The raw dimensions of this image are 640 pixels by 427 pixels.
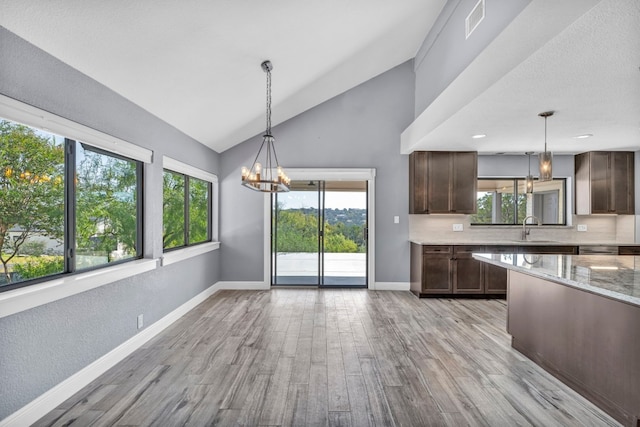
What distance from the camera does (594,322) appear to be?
7.74ft

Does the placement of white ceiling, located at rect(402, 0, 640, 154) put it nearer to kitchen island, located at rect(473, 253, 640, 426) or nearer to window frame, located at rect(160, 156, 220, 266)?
kitchen island, located at rect(473, 253, 640, 426)

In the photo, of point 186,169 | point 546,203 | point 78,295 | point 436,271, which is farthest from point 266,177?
point 546,203

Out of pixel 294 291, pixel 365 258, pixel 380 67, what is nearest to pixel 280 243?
pixel 294 291

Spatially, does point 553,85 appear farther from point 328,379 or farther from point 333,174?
point 333,174

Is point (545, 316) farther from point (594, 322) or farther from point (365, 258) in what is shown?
point (365, 258)

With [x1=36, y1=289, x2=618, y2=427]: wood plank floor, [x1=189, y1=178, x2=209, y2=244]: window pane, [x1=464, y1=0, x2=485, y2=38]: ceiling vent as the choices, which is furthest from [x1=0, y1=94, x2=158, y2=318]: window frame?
[x1=464, y1=0, x2=485, y2=38]: ceiling vent

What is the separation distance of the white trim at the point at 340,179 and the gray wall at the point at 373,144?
92mm

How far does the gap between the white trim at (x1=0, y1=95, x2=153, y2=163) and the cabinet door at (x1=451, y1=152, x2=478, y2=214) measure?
15.1 feet

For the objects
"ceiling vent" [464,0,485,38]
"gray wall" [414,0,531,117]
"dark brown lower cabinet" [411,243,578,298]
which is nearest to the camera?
"gray wall" [414,0,531,117]

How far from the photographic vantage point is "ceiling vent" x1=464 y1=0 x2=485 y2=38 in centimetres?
292

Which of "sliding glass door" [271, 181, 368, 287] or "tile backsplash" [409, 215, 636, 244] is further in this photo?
"sliding glass door" [271, 181, 368, 287]

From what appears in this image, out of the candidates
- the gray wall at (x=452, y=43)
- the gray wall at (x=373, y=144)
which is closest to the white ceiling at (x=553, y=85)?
the gray wall at (x=452, y=43)

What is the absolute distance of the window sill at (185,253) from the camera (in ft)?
13.0

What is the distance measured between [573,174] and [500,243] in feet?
6.97
